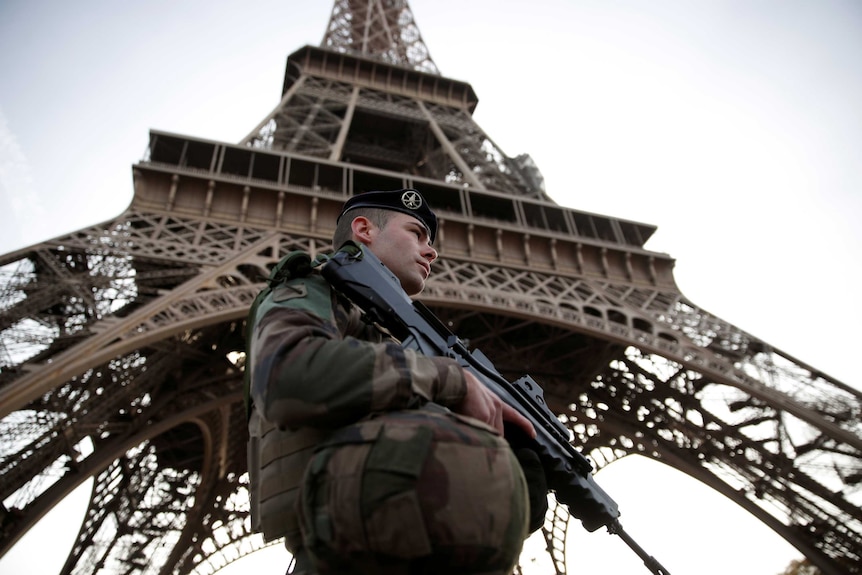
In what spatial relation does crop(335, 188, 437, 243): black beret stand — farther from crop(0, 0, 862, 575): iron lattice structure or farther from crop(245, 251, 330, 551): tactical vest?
crop(0, 0, 862, 575): iron lattice structure

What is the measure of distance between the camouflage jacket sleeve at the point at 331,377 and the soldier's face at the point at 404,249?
2.13ft

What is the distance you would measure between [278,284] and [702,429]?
11.4 m

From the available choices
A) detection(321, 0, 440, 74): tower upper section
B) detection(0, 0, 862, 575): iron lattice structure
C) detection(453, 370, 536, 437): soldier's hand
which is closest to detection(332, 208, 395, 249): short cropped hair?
detection(453, 370, 536, 437): soldier's hand

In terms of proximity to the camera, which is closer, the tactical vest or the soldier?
the soldier

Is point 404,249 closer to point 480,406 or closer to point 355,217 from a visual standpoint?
point 355,217

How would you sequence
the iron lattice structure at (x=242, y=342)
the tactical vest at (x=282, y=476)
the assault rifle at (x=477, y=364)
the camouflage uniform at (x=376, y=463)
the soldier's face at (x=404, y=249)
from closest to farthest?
1. the camouflage uniform at (x=376, y=463)
2. the tactical vest at (x=282, y=476)
3. the assault rifle at (x=477, y=364)
4. the soldier's face at (x=404, y=249)
5. the iron lattice structure at (x=242, y=342)

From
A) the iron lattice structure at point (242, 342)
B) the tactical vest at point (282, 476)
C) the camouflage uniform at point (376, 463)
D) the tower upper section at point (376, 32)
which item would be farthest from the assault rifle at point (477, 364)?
the tower upper section at point (376, 32)

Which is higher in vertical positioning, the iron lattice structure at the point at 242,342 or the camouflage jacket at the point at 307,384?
the iron lattice structure at the point at 242,342

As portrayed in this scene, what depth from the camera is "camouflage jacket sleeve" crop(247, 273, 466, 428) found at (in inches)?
42.6

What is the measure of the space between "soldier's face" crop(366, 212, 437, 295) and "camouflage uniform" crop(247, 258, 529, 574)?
622 mm

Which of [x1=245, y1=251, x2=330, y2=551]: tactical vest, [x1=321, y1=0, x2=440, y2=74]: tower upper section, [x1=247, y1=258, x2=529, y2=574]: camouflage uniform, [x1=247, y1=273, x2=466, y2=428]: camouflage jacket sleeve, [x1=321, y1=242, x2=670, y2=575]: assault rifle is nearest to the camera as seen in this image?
[x1=247, y1=258, x2=529, y2=574]: camouflage uniform

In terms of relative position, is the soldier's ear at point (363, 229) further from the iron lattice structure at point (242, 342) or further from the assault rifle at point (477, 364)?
the iron lattice structure at point (242, 342)

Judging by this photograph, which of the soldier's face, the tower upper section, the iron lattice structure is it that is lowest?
the soldier's face

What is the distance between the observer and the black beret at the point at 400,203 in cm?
206
